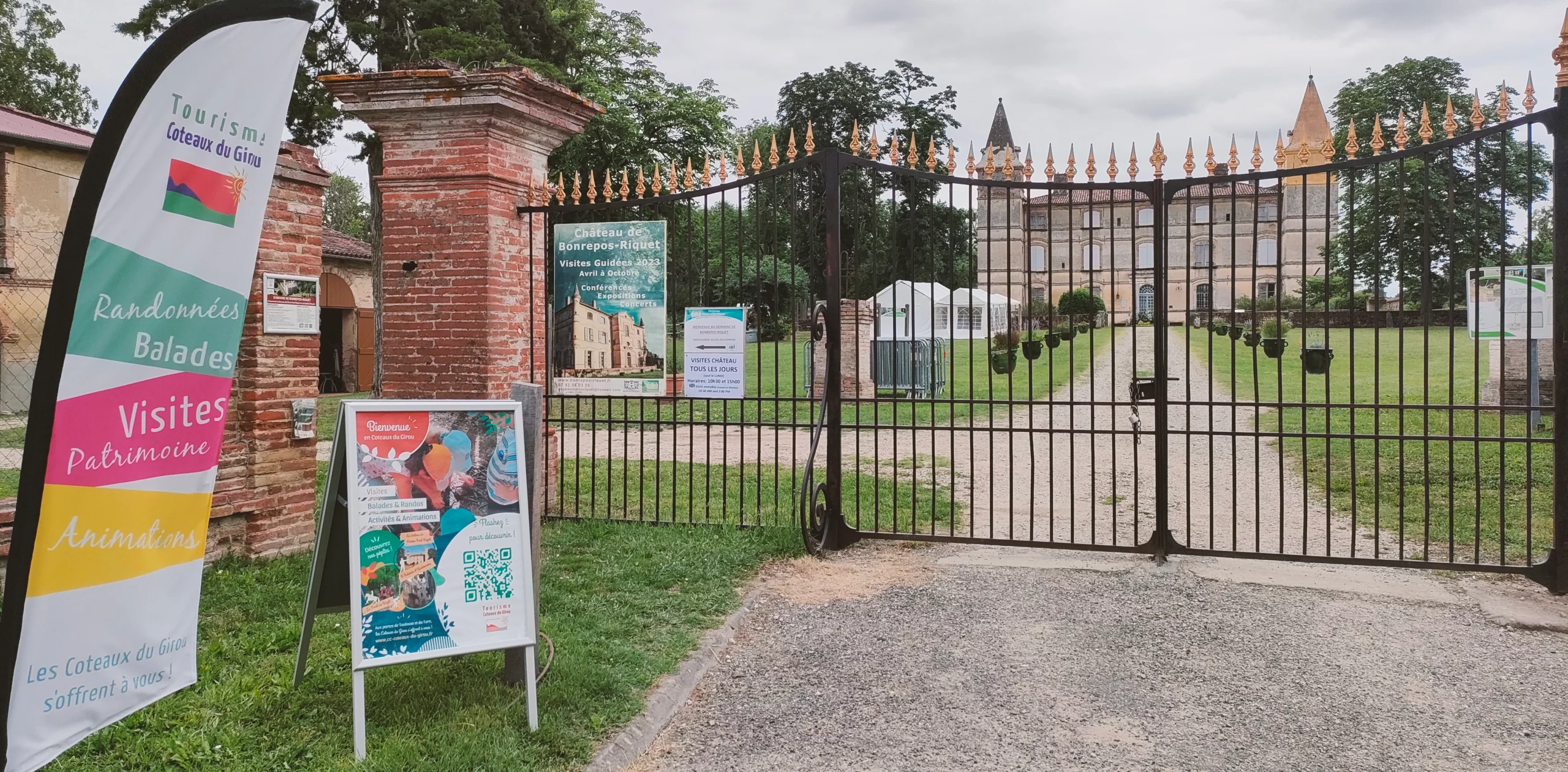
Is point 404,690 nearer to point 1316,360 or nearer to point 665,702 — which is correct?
point 665,702

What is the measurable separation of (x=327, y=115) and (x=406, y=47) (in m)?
2.09

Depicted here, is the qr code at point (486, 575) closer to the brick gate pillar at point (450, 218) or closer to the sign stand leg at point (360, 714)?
the sign stand leg at point (360, 714)

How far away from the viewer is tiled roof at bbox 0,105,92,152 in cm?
1370

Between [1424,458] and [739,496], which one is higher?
[1424,458]

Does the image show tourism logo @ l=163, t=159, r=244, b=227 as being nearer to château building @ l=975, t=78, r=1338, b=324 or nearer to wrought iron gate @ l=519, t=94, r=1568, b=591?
wrought iron gate @ l=519, t=94, r=1568, b=591

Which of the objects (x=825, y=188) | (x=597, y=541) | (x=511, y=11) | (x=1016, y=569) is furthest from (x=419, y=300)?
(x=511, y=11)

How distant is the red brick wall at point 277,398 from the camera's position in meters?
5.73

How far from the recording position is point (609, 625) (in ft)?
15.5

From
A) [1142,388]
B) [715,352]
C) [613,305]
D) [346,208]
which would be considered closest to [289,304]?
[613,305]

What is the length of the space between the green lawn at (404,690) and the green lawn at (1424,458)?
11.6ft

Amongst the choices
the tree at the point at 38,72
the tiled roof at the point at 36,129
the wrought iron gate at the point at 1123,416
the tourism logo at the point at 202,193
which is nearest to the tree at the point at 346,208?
the tree at the point at 38,72

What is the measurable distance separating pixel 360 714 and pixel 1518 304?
21.9 ft

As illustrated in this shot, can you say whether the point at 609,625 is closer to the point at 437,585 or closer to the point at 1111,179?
the point at 437,585

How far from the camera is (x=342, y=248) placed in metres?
25.5
